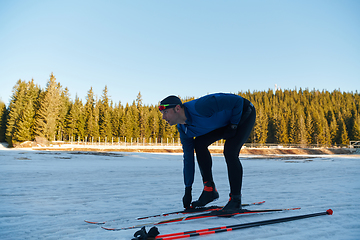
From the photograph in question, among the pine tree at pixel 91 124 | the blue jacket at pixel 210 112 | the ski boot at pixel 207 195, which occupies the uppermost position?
the pine tree at pixel 91 124

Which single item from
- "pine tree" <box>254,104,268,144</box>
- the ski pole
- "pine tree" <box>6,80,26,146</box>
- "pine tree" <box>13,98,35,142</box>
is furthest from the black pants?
"pine tree" <box>254,104,268,144</box>

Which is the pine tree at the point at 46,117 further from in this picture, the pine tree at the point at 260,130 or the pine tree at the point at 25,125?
the pine tree at the point at 260,130

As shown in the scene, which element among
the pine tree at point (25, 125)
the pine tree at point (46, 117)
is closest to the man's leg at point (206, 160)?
the pine tree at point (46, 117)

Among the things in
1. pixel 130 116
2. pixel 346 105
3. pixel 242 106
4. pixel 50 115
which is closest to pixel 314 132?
pixel 346 105

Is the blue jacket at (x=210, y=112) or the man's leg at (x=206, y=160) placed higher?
the blue jacket at (x=210, y=112)

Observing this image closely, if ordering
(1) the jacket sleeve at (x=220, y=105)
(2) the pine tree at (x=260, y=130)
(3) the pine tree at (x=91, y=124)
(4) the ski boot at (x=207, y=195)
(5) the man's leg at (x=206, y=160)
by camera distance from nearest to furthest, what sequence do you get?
(1) the jacket sleeve at (x=220, y=105)
(4) the ski boot at (x=207, y=195)
(5) the man's leg at (x=206, y=160)
(3) the pine tree at (x=91, y=124)
(2) the pine tree at (x=260, y=130)

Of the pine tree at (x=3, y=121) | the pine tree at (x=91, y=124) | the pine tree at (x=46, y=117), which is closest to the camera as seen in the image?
the pine tree at (x=46, y=117)

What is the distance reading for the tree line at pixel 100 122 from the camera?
145 feet

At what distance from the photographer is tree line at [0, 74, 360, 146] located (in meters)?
44.2

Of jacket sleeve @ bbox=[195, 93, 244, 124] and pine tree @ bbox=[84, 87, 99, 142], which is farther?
pine tree @ bbox=[84, 87, 99, 142]

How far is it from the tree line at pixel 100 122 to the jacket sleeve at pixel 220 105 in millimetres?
48001

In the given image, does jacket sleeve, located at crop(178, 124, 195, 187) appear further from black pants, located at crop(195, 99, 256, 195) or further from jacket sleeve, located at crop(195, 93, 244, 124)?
jacket sleeve, located at crop(195, 93, 244, 124)

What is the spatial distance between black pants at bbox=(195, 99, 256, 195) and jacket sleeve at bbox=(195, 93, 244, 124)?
0.66 feet

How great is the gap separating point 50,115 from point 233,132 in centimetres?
4929
